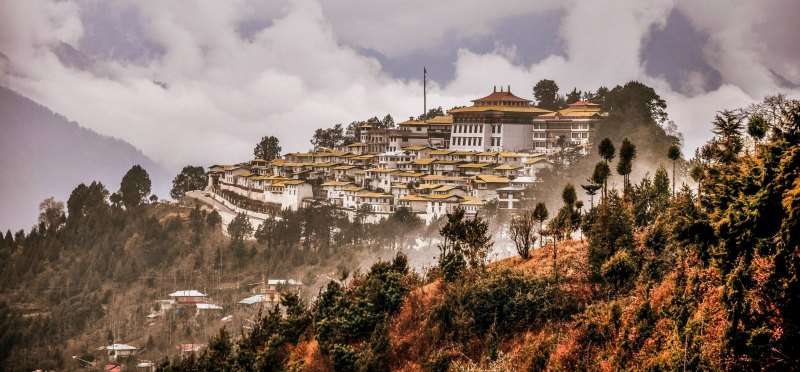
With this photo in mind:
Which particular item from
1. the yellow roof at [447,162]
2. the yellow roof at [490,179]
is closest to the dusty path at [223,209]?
the yellow roof at [447,162]

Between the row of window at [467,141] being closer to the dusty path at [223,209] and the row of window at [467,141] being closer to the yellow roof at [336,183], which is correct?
the yellow roof at [336,183]

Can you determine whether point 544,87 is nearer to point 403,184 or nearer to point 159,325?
point 403,184

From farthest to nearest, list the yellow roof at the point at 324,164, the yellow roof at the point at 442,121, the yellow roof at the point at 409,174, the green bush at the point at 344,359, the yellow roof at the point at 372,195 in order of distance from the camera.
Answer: the yellow roof at the point at 324,164
the yellow roof at the point at 442,121
the yellow roof at the point at 409,174
the yellow roof at the point at 372,195
the green bush at the point at 344,359

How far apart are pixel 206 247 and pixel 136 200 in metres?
11.9

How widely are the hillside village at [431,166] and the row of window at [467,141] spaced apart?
65 millimetres

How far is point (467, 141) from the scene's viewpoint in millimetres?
53719

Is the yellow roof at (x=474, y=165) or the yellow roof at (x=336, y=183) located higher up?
the yellow roof at (x=474, y=165)

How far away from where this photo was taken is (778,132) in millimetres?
13898

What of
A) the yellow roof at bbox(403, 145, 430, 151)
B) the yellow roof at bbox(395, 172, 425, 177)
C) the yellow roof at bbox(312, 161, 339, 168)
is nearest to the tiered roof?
the yellow roof at bbox(403, 145, 430, 151)

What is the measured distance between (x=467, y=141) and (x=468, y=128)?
87 cm

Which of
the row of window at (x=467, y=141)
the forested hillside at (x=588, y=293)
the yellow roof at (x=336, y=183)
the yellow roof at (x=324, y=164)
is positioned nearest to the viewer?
the forested hillside at (x=588, y=293)

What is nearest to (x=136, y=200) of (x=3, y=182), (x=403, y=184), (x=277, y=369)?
(x=403, y=184)

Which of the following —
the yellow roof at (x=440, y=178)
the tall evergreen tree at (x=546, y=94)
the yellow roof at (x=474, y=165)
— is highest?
the tall evergreen tree at (x=546, y=94)

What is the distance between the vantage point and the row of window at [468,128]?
53.2 metres
